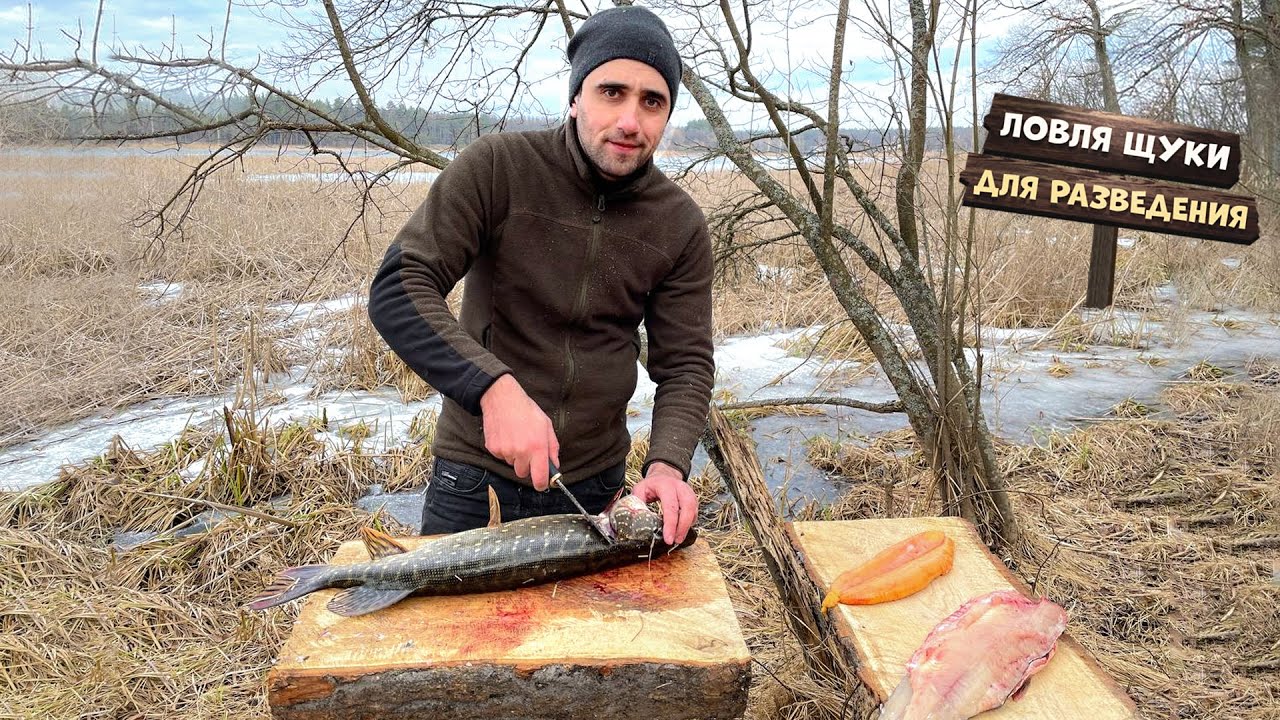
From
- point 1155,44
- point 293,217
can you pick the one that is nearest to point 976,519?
point 1155,44

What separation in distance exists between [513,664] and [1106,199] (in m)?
3.94

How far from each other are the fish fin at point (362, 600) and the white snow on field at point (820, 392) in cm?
362

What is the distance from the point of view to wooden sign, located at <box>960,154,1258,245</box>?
447 centimetres

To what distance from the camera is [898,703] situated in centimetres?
222

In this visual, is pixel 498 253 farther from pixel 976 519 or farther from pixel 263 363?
pixel 263 363

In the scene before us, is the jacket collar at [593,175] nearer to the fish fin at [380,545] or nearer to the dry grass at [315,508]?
the fish fin at [380,545]

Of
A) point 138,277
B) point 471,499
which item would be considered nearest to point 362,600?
point 471,499

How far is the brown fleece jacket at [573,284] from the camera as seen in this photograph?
114 inches

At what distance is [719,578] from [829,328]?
5430 millimetres

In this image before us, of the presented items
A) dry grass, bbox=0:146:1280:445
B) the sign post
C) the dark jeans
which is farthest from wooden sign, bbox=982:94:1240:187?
the dark jeans

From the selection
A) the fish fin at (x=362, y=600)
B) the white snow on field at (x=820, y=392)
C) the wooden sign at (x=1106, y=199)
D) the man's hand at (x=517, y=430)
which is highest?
the wooden sign at (x=1106, y=199)

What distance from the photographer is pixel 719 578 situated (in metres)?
2.57

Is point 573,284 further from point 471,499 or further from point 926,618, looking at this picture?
point 926,618

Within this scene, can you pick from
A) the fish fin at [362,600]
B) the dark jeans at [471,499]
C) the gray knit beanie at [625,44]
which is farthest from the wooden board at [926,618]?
the gray knit beanie at [625,44]
